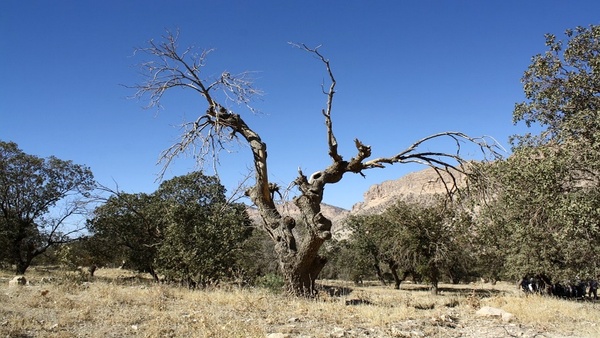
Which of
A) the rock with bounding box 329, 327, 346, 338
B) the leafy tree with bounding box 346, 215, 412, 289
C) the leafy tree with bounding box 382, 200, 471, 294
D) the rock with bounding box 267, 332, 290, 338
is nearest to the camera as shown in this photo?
the rock with bounding box 267, 332, 290, 338

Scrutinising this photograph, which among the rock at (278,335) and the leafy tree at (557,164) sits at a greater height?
the leafy tree at (557,164)

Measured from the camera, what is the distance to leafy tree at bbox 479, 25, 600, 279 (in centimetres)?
1004

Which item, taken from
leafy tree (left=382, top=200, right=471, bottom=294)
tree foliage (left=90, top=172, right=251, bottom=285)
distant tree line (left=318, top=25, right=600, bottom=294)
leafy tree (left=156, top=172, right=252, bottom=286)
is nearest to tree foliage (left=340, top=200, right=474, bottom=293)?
leafy tree (left=382, top=200, right=471, bottom=294)

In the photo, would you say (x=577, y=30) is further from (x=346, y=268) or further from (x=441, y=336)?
(x=346, y=268)

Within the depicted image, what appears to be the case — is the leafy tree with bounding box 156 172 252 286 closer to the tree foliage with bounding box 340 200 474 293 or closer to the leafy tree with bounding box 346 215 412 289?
the tree foliage with bounding box 340 200 474 293

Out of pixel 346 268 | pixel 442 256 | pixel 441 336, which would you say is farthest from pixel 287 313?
pixel 346 268

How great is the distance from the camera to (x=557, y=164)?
10344 mm

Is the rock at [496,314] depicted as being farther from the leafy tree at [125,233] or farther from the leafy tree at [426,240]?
the leafy tree at [125,233]

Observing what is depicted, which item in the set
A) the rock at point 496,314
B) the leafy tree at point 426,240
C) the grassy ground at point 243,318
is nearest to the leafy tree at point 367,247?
the leafy tree at point 426,240

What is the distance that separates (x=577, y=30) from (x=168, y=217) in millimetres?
16770

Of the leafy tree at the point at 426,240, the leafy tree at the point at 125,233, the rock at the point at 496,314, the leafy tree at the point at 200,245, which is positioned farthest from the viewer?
the leafy tree at the point at 426,240

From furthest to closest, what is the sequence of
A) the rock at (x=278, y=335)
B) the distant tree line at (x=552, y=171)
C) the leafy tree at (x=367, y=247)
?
the leafy tree at (x=367, y=247)
the distant tree line at (x=552, y=171)
the rock at (x=278, y=335)

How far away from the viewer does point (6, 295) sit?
28.8 feet

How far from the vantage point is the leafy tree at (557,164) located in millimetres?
10039
